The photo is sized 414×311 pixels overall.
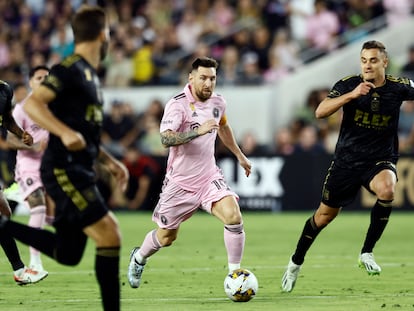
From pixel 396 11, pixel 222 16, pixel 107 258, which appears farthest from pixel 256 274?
pixel 222 16

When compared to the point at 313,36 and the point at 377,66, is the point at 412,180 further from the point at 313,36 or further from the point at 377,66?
the point at 377,66

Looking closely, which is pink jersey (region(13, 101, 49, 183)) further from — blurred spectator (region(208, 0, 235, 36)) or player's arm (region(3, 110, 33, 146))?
blurred spectator (region(208, 0, 235, 36))

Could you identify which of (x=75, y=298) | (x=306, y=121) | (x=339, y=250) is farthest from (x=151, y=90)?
(x=75, y=298)

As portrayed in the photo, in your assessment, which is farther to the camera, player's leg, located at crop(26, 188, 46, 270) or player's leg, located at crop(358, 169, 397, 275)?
player's leg, located at crop(26, 188, 46, 270)

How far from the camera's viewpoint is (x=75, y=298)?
10.5 meters

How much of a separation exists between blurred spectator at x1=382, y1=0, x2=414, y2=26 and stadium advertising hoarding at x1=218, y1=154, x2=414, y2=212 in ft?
15.6

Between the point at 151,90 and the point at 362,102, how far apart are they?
1446 cm

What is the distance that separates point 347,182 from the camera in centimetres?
1147

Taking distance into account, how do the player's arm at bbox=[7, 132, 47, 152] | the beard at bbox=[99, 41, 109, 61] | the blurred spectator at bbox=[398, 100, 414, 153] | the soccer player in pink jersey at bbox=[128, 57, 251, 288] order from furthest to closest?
→ the blurred spectator at bbox=[398, 100, 414, 153] → the player's arm at bbox=[7, 132, 47, 152] → the soccer player in pink jersey at bbox=[128, 57, 251, 288] → the beard at bbox=[99, 41, 109, 61]

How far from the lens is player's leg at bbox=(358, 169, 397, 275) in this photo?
1124 centimetres

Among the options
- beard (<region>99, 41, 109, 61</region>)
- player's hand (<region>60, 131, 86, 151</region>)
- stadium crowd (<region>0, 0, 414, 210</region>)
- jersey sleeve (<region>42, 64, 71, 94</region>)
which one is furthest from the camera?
stadium crowd (<region>0, 0, 414, 210</region>)

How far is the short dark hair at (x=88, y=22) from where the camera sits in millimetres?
8086

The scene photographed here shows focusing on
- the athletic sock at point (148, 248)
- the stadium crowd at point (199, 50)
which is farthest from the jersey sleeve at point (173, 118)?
the stadium crowd at point (199, 50)

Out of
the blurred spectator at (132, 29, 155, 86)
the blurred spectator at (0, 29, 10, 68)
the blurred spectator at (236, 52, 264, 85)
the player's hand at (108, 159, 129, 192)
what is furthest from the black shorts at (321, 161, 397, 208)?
the blurred spectator at (0, 29, 10, 68)
